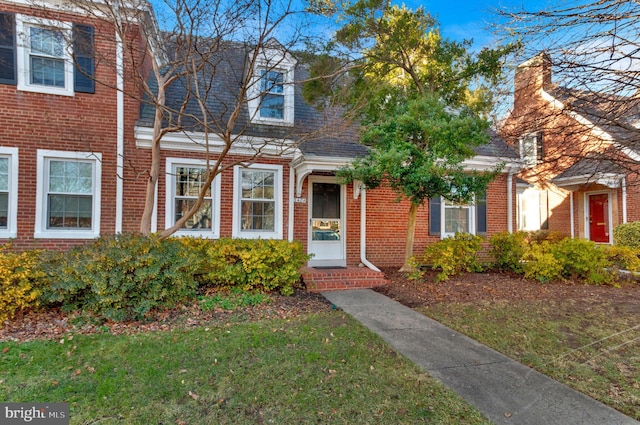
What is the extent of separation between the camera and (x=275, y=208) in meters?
8.40

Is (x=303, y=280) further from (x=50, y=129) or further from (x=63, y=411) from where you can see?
(x=50, y=129)

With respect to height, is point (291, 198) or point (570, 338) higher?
point (291, 198)

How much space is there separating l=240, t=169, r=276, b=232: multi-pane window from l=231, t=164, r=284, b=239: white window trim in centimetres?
6

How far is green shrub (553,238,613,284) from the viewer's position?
25.4 ft

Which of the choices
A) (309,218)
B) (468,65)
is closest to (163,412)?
(309,218)

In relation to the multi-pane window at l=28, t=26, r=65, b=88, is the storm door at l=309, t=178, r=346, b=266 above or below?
below

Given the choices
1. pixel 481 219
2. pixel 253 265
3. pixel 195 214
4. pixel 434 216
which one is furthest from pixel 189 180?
pixel 481 219

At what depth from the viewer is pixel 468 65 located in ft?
26.3

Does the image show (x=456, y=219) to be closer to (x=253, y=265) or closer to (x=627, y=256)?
(x=627, y=256)

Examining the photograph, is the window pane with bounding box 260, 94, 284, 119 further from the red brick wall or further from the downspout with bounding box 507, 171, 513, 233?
the downspout with bounding box 507, 171, 513, 233

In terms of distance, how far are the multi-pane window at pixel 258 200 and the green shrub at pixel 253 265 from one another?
162 cm

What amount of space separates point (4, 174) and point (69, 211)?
1.33 m

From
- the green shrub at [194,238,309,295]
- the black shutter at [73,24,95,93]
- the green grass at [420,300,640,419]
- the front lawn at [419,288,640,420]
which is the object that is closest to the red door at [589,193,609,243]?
the front lawn at [419,288,640,420]

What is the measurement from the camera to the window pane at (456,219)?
9.90 m
